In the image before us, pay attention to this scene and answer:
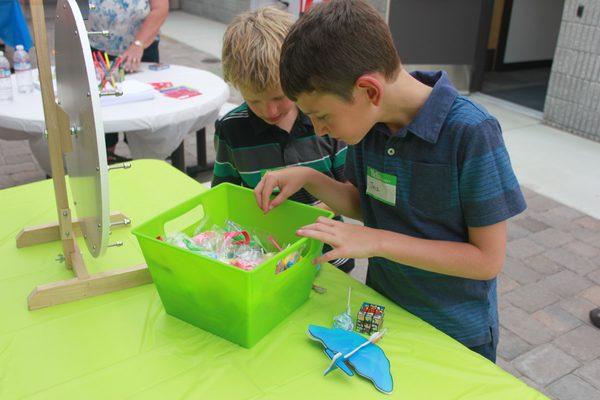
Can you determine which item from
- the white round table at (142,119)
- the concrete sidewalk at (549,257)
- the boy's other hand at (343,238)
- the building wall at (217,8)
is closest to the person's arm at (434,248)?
the boy's other hand at (343,238)

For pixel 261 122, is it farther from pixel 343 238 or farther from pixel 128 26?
pixel 128 26

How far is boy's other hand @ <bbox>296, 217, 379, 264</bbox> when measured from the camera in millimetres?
1072

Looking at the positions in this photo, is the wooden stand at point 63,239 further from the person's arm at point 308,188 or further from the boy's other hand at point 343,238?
the boy's other hand at point 343,238

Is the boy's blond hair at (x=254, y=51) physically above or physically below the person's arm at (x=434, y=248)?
above

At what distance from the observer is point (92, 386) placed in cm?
102

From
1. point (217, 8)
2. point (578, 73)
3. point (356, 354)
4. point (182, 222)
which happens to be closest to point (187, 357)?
point (356, 354)

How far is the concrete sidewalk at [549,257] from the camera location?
7.40ft

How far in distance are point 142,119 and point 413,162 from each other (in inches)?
74.4

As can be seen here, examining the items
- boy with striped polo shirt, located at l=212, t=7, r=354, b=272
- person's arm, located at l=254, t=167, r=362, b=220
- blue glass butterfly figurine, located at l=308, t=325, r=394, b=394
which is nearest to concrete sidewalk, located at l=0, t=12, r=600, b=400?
boy with striped polo shirt, located at l=212, t=7, r=354, b=272

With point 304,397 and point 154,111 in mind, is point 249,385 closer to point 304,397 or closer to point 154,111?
point 304,397

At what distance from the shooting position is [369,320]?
3.76 ft

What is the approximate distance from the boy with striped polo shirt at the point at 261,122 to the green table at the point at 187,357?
14.4 inches

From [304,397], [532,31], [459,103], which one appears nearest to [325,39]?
[459,103]

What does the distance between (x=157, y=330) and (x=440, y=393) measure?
0.58 m
